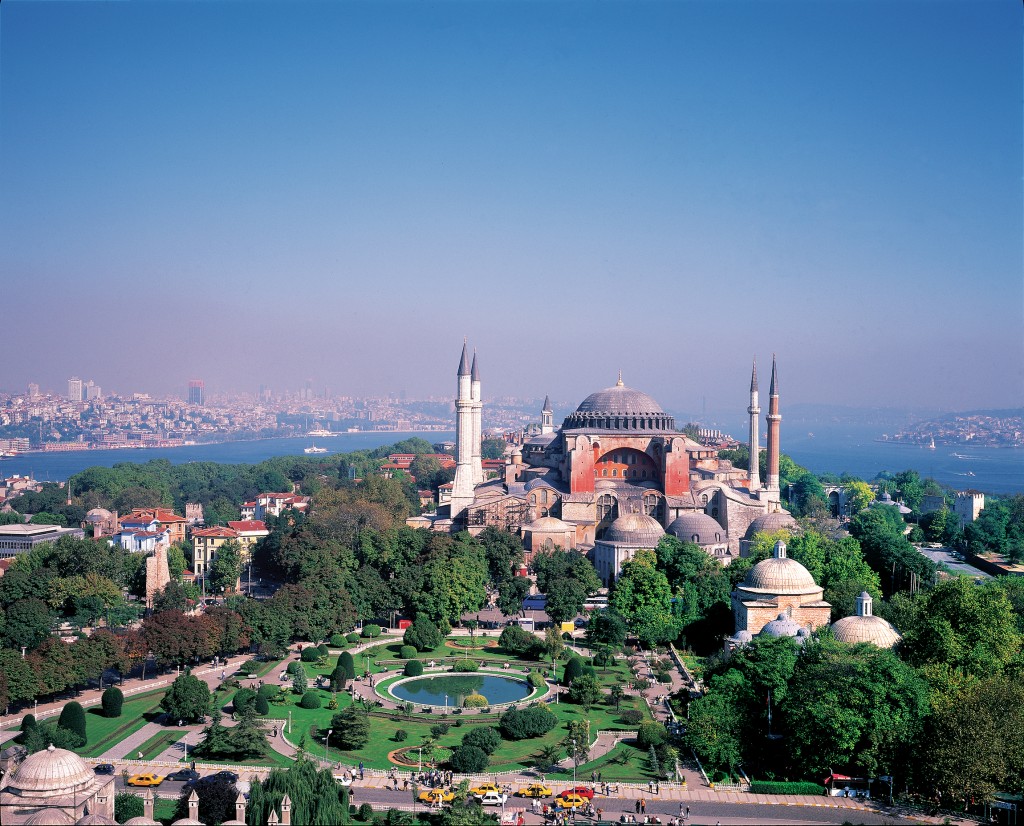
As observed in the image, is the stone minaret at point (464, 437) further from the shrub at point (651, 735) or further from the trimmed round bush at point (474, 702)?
the shrub at point (651, 735)

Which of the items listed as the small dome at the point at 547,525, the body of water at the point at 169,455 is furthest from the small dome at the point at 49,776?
the body of water at the point at 169,455

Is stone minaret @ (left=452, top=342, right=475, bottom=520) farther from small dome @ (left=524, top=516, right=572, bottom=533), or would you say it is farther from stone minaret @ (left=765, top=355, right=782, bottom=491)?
stone minaret @ (left=765, top=355, right=782, bottom=491)

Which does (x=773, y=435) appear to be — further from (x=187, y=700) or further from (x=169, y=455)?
(x=169, y=455)

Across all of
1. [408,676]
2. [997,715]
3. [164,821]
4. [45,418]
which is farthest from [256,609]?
[45,418]

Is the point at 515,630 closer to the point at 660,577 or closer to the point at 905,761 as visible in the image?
the point at 660,577

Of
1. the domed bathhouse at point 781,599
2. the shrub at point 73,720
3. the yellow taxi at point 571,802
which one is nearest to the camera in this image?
the yellow taxi at point 571,802

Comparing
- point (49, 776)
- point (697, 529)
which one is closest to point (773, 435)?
point (697, 529)

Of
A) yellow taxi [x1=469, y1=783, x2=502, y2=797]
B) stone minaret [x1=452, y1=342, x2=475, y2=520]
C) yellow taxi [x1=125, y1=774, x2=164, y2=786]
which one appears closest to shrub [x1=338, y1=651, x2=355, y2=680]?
yellow taxi [x1=125, y1=774, x2=164, y2=786]
